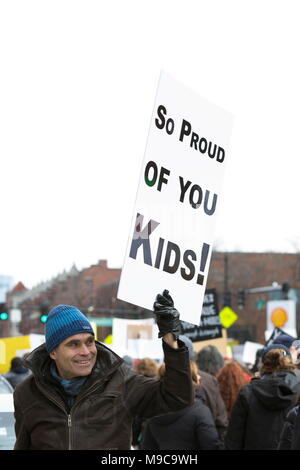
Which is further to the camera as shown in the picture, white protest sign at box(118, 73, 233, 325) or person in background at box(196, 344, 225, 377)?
person in background at box(196, 344, 225, 377)

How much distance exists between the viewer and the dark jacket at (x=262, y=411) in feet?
23.2

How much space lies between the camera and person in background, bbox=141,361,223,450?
7.23 m

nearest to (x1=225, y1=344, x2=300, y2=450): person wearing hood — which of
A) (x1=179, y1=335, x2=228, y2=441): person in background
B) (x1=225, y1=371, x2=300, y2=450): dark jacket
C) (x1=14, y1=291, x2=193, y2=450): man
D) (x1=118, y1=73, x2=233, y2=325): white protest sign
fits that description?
(x1=225, y1=371, x2=300, y2=450): dark jacket

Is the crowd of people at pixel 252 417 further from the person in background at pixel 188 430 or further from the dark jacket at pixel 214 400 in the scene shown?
the dark jacket at pixel 214 400

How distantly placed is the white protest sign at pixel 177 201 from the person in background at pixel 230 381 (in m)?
3.25

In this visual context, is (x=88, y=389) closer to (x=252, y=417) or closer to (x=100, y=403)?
(x=100, y=403)

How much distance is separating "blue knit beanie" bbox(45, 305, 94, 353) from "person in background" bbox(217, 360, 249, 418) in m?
4.97

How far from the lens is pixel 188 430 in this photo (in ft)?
24.0

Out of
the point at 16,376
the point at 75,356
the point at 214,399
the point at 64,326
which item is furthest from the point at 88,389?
the point at 16,376

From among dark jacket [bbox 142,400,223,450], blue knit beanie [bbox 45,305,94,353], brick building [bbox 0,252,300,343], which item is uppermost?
brick building [bbox 0,252,300,343]

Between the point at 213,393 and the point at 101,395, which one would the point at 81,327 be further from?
the point at 213,393

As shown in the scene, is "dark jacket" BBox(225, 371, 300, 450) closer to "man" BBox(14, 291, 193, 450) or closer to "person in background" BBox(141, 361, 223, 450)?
"person in background" BBox(141, 361, 223, 450)

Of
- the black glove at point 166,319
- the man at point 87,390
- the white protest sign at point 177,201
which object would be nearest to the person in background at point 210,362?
the white protest sign at point 177,201

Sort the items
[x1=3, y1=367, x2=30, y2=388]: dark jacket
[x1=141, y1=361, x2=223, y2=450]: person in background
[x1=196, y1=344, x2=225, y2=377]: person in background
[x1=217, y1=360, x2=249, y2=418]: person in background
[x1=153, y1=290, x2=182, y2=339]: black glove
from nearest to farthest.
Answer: [x1=153, y1=290, x2=182, y2=339]: black glove, [x1=141, y1=361, x2=223, y2=450]: person in background, [x1=217, y1=360, x2=249, y2=418]: person in background, [x1=196, y1=344, x2=225, y2=377]: person in background, [x1=3, y1=367, x2=30, y2=388]: dark jacket
